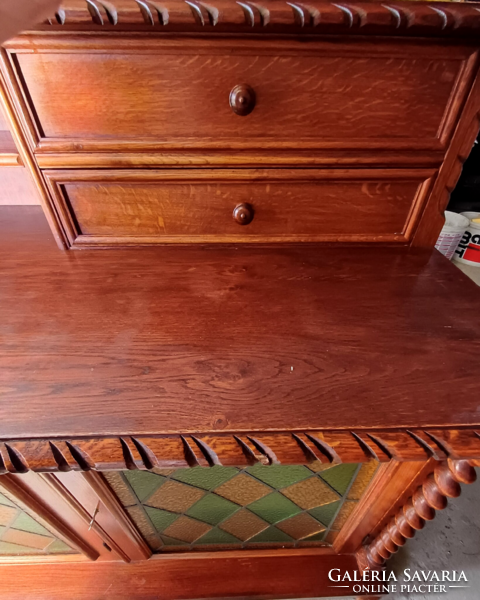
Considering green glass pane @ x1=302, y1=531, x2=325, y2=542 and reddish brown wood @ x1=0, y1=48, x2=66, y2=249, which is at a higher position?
reddish brown wood @ x1=0, y1=48, x2=66, y2=249

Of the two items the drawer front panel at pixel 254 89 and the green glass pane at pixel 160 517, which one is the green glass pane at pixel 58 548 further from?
the drawer front panel at pixel 254 89

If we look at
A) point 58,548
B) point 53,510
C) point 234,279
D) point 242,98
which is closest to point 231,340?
point 234,279

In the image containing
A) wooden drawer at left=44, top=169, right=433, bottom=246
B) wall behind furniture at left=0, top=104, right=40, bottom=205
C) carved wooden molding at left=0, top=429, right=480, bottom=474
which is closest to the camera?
carved wooden molding at left=0, top=429, right=480, bottom=474

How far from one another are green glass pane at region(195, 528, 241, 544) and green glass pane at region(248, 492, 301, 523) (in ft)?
0.39

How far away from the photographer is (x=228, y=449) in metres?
0.40

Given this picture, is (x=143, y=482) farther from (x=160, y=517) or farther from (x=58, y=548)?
(x=58, y=548)

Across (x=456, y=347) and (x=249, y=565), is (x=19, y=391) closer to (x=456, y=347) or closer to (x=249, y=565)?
(x=456, y=347)

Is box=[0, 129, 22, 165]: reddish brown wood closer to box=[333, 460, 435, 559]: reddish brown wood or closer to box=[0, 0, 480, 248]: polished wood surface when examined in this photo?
box=[0, 0, 480, 248]: polished wood surface

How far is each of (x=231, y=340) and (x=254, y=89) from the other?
39 centimetres

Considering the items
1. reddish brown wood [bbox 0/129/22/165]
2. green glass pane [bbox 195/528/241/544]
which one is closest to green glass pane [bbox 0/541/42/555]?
green glass pane [bbox 195/528/241/544]

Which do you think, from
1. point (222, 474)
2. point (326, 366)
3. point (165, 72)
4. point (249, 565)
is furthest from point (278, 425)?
point (249, 565)

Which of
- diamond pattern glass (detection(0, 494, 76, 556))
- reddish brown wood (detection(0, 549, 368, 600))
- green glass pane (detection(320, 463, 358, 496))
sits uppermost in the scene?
green glass pane (detection(320, 463, 358, 496))

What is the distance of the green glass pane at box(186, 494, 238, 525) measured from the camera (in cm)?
66

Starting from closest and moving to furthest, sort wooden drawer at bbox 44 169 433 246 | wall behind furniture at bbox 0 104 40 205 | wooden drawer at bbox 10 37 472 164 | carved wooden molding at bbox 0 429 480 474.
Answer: carved wooden molding at bbox 0 429 480 474 < wooden drawer at bbox 10 37 472 164 < wooden drawer at bbox 44 169 433 246 < wall behind furniture at bbox 0 104 40 205
